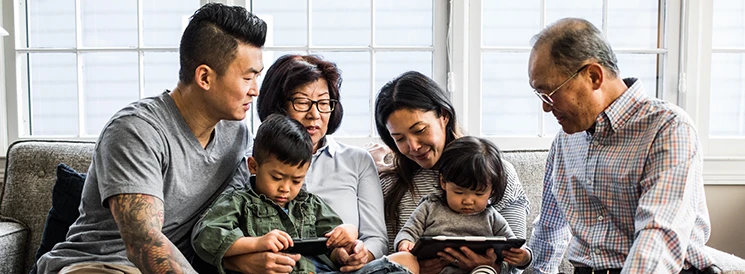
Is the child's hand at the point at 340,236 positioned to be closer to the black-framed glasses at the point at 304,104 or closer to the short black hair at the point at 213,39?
the black-framed glasses at the point at 304,104

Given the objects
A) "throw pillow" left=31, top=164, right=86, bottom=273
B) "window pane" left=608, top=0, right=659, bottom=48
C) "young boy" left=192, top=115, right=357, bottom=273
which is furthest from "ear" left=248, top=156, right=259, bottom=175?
"window pane" left=608, top=0, right=659, bottom=48

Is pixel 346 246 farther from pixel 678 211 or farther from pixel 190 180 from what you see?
pixel 678 211

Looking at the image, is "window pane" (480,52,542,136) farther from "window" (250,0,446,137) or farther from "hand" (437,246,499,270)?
"hand" (437,246,499,270)

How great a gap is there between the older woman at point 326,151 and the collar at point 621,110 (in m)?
0.81

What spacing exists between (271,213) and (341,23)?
1.35 meters

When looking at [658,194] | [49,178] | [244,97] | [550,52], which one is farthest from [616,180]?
[49,178]

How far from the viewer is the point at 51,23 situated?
3.25 metres

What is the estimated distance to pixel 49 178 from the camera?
276 centimetres

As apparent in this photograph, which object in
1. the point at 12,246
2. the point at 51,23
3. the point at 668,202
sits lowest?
the point at 12,246

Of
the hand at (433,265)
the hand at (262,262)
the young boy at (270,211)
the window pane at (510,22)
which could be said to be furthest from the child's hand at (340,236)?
the window pane at (510,22)

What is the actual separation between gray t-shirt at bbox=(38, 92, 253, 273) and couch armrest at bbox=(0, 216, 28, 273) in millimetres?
656

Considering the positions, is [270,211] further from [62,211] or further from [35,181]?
[35,181]

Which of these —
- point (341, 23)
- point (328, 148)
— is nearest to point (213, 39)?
point (328, 148)

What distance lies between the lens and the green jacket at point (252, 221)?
75.4 inches
